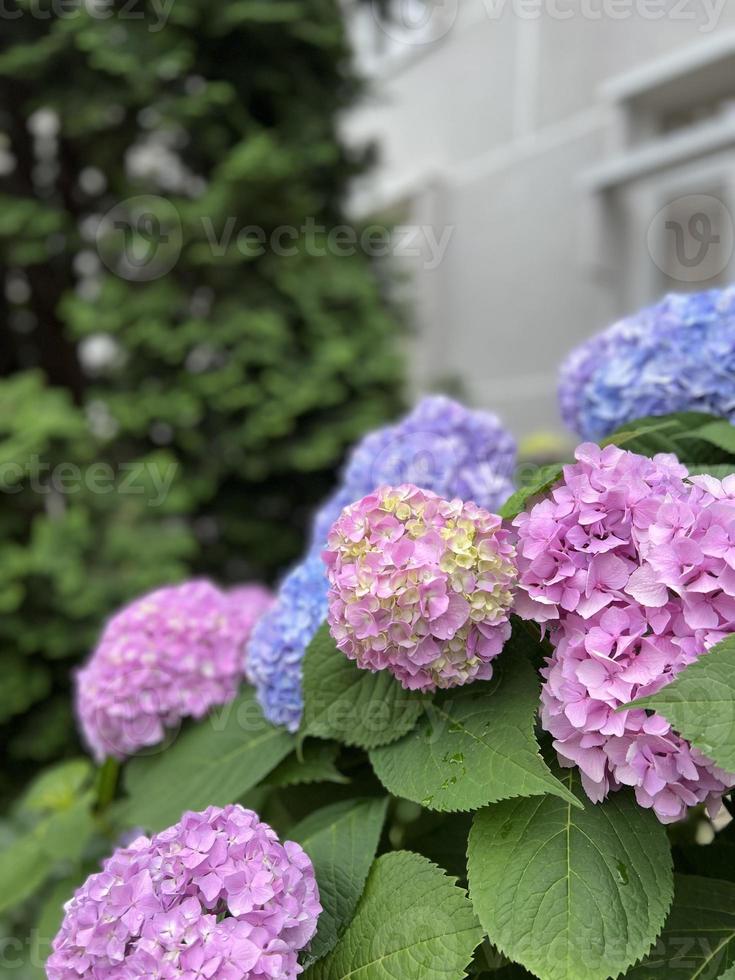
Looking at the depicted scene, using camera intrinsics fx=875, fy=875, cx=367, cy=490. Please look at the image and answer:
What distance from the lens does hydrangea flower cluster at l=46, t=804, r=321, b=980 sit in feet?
2.09

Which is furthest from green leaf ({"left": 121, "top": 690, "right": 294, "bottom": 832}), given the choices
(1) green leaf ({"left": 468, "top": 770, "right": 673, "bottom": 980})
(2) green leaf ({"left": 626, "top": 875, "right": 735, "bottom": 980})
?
(2) green leaf ({"left": 626, "top": 875, "right": 735, "bottom": 980})

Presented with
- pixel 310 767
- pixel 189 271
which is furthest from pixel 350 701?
pixel 189 271

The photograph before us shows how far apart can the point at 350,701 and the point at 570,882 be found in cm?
25

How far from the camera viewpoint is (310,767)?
897 mm

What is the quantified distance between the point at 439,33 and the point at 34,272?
318cm

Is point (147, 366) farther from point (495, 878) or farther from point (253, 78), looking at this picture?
point (495, 878)

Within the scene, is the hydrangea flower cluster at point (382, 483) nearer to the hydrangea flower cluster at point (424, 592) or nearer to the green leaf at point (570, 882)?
the hydrangea flower cluster at point (424, 592)

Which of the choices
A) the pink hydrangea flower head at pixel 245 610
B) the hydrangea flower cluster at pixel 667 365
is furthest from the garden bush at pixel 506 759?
the pink hydrangea flower head at pixel 245 610

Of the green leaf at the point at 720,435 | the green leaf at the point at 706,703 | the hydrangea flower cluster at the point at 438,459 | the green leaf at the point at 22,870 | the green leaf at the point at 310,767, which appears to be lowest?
the green leaf at the point at 22,870

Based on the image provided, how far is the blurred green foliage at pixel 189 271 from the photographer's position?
143 inches

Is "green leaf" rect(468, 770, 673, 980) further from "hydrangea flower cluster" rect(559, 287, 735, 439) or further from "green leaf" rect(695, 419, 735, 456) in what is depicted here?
"hydrangea flower cluster" rect(559, 287, 735, 439)

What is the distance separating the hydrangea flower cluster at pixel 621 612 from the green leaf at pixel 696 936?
0.32 feet

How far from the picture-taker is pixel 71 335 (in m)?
3.94

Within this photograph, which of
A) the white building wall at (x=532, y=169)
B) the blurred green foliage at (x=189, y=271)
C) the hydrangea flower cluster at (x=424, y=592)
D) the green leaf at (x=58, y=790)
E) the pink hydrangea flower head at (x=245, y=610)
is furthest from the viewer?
the white building wall at (x=532, y=169)
